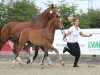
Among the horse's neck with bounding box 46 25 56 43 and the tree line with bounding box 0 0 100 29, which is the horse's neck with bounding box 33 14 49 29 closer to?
the horse's neck with bounding box 46 25 56 43

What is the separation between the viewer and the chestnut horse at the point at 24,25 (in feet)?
56.2

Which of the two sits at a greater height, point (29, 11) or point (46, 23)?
point (46, 23)

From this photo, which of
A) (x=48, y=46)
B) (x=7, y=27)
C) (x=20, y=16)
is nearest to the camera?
(x=48, y=46)

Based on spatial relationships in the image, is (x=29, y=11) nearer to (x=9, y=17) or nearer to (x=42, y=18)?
(x=9, y=17)

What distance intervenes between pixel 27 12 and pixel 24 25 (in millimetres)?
22678

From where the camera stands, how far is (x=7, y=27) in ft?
62.0

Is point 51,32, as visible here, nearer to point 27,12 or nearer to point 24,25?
point 24,25

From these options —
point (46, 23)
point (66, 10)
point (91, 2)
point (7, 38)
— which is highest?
point (46, 23)

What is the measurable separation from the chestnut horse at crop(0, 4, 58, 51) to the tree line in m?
19.9

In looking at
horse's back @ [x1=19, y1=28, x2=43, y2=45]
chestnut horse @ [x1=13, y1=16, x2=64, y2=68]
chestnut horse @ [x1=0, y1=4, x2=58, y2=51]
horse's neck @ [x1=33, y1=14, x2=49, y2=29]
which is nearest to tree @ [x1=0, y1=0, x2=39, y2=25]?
chestnut horse @ [x1=0, y1=4, x2=58, y2=51]

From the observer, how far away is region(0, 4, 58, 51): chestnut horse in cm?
1714

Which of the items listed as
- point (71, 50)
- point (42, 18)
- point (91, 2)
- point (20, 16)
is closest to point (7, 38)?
point (42, 18)

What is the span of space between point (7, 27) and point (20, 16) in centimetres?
2093

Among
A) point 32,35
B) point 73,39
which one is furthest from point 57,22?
point 32,35
